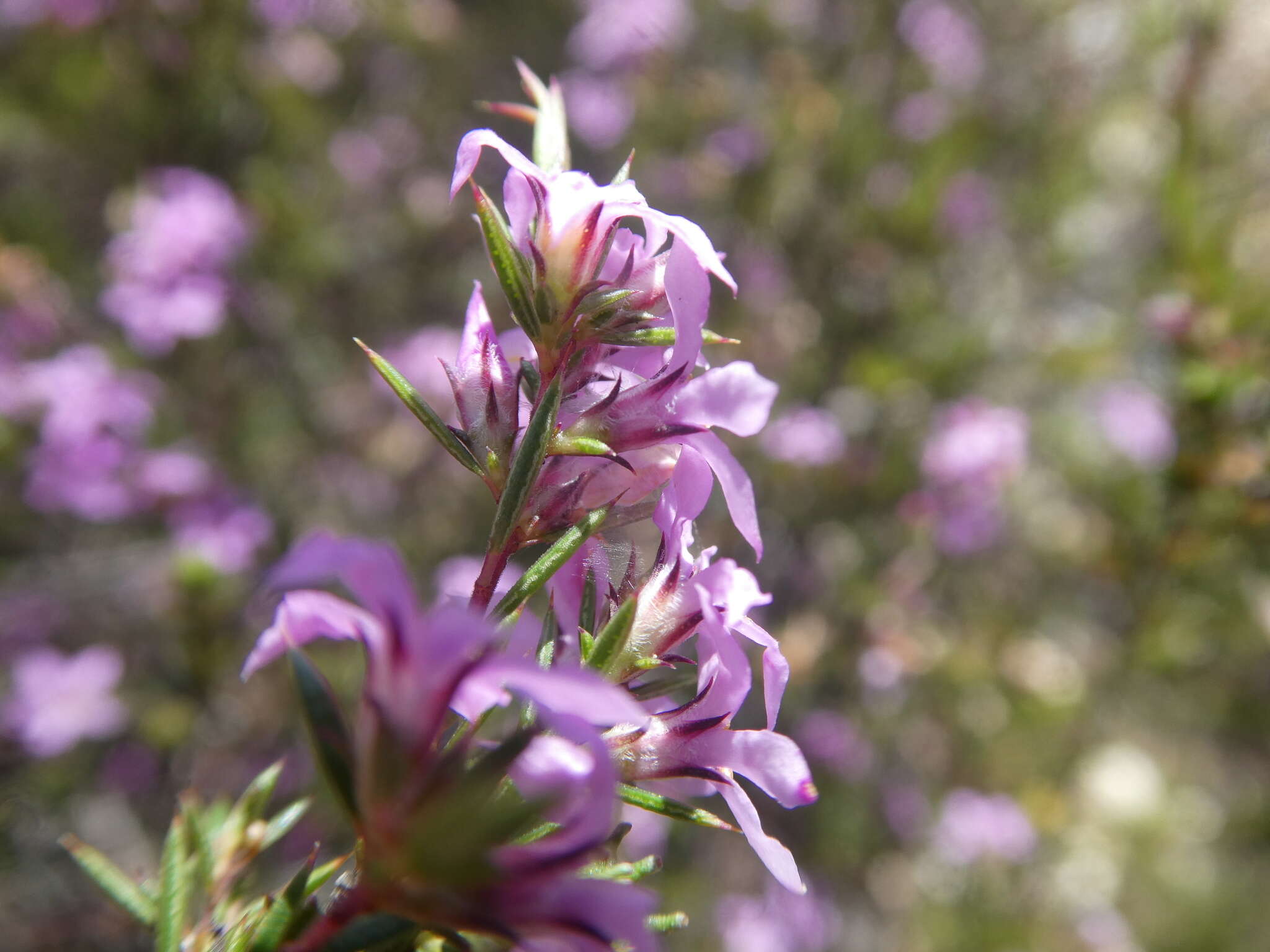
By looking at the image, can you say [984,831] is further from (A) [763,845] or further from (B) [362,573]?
(B) [362,573]

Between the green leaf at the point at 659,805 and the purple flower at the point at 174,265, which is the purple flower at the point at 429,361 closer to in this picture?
the purple flower at the point at 174,265

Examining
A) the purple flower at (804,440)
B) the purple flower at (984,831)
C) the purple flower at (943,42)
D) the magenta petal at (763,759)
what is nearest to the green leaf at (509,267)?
the magenta petal at (763,759)

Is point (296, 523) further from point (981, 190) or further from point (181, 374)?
point (981, 190)

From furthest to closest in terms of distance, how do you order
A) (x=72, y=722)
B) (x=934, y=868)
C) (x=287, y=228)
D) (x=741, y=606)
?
(x=934, y=868) < (x=287, y=228) < (x=72, y=722) < (x=741, y=606)

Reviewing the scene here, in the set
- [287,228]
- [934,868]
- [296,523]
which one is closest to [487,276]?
[287,228]

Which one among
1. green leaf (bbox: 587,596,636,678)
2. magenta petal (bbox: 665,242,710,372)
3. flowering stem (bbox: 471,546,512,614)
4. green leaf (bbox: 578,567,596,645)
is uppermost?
magenta petal (bbox: 665,242,710,372)

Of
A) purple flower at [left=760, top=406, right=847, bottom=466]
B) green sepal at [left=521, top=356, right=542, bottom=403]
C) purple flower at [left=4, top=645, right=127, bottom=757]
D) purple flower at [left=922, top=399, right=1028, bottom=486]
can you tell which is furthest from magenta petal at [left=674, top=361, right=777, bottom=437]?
purple flower at [left=4, top=645, right=127, bottom=757]

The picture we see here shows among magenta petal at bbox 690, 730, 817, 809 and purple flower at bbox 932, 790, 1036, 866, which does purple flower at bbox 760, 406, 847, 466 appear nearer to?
purple flower at bbox 932, 790, 1036, 866
